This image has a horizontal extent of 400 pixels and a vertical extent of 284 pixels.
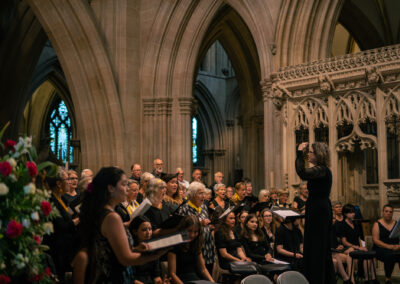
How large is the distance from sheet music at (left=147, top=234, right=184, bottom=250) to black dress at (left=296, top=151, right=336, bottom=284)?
1.83 m

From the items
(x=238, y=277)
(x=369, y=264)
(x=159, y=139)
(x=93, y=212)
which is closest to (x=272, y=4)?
(x=159, y=139)

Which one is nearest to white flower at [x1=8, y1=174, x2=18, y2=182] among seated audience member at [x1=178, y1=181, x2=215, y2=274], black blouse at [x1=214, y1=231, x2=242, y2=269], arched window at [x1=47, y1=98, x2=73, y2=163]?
seated audience member at [x1=178, y1=181, x2=215, y2=274]

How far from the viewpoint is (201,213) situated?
659 cm

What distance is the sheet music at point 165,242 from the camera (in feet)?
11.0

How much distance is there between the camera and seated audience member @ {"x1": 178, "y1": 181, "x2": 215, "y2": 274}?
19.9 ft

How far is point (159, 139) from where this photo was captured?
14.2 metres

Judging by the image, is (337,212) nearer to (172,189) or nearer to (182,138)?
(172,189)

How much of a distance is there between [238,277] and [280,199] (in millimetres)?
3443

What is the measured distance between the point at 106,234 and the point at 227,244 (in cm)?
369

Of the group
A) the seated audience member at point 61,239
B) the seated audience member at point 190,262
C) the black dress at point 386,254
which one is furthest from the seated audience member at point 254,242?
the seated audience member at point 61,239

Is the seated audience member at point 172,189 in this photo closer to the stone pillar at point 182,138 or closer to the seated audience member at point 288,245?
the seated audience member at point 288,245

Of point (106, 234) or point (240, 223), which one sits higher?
point (106, 234)

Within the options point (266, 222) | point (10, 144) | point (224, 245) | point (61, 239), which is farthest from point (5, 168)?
point (266, 222)

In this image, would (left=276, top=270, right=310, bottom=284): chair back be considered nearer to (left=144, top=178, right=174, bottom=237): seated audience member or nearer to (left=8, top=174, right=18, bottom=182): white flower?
(left=144, top=178, right=174, bottom=237): seated audience member
